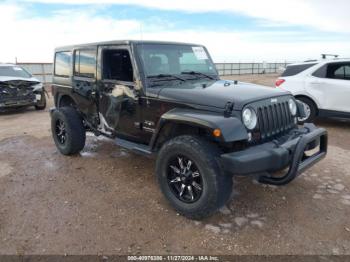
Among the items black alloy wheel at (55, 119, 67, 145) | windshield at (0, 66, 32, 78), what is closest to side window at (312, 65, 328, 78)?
black alloy wheel at (55, 119, 67, 145)

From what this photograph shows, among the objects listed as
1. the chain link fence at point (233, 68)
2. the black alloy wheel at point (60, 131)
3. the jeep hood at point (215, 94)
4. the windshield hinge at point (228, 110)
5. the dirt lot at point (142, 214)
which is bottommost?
the dirt lot at point (142, 214)

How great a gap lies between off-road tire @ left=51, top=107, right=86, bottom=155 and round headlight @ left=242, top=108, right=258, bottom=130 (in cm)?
309

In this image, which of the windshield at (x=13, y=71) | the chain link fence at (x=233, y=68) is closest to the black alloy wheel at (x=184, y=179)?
the windshield at (x=13, y=71)

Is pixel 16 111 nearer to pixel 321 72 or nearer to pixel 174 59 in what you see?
pixel 174 59

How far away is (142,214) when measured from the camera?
140 inches

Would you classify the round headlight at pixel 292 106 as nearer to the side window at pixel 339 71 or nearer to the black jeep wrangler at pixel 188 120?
the black jeep wrangler at pixel 188 120

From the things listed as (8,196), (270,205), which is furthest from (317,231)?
(8,196)

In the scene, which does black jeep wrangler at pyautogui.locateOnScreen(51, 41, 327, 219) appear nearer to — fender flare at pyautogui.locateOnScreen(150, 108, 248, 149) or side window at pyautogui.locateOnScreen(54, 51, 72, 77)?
fender flare at pyautogui.locateOnScreen(150, 108, 248, 149)

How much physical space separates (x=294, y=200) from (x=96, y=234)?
7.61 ft

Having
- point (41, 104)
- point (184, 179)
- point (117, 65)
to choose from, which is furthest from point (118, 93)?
point (41, 104)

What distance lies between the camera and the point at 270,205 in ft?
12.3

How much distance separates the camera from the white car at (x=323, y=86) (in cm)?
722

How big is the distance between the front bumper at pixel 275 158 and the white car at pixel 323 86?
3938mm

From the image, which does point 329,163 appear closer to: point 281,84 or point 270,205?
point 270,205
